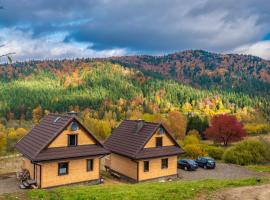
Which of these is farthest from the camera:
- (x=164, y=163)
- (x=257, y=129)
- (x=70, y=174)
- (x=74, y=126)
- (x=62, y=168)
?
(x=257, y=129)

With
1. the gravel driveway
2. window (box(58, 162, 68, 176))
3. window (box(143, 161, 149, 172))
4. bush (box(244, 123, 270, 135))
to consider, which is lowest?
bush (box(244, 123, 270, 135))

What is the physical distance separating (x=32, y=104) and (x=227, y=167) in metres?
142

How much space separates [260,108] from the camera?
193 meters

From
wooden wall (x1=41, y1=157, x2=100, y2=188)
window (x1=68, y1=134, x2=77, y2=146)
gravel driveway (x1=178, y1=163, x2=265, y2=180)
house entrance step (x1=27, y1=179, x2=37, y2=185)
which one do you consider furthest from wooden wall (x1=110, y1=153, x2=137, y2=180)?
house entrance step (x1=27, y1=179, x2=37, y2=185)

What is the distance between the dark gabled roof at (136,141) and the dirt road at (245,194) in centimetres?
1533

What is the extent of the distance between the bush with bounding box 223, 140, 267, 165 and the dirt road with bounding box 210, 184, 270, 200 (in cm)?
2884

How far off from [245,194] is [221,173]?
2235 centimetres

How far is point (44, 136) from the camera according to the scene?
1244 inches

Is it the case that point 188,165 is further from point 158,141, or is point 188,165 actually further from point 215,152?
point 215,152

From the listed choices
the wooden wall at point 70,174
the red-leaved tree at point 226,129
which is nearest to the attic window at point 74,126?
the wooden wall at point 70,174

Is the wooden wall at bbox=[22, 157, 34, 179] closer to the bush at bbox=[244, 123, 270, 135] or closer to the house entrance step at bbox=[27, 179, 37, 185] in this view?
the house entrance step at bbox=[27, 179, 37, 185]

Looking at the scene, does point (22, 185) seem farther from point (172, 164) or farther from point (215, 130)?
point (215, 130)

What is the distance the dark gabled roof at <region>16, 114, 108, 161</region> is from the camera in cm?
2950

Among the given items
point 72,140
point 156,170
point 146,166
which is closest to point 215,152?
point 156,170
